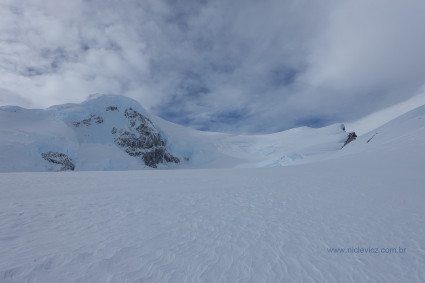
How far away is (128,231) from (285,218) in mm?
3613

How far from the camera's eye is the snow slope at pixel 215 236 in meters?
2.85

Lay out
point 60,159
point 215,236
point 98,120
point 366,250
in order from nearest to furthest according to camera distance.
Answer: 1. point 366,250
2. point 215,236
3. point 60,159
4. point 98,120

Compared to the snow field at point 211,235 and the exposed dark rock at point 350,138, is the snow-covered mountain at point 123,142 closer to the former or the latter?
the exposed dark rock at point 350,138

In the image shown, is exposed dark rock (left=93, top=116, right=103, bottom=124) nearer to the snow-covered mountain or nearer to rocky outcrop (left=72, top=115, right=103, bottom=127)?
rocky outcrop (left=72, top=115, right=103, bottom=127)

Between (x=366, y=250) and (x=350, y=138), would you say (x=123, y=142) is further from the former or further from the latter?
(x=366, y=250)

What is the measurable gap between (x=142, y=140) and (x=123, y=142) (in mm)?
6968

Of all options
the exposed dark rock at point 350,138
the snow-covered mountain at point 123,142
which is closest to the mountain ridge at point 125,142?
the snow-covered mountain at point 123,142

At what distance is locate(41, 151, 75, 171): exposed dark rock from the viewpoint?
33300 mm

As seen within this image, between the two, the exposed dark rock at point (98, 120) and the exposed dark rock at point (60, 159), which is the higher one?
the exposed dark rock at point (98, 120)

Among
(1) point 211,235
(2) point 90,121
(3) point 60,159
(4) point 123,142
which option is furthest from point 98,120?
(1) point 211,235

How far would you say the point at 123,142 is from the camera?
70.6 metres

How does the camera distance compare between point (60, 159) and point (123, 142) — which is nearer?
point (60, 159)

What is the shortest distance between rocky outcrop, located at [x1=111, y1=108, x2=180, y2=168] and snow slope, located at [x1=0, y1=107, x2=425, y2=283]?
67281 millimetres

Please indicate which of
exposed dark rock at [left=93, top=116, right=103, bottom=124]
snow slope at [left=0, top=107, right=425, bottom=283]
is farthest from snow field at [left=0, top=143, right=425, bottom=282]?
exposed dark rock at [left=93, top=116, right=103, bottom=124]
